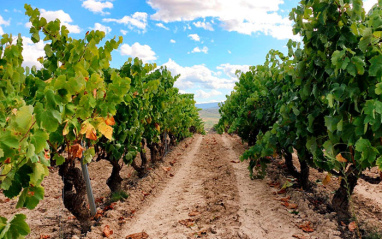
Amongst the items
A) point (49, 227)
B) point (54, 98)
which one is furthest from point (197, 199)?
point (54, 98)

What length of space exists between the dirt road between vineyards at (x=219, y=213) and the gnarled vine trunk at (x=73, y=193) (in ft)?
3.07

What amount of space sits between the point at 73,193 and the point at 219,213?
320cm

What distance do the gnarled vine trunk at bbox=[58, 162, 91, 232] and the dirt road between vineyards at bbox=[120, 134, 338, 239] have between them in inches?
36.9

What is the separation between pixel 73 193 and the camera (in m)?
4.92

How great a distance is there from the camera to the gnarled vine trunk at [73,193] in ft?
15.7

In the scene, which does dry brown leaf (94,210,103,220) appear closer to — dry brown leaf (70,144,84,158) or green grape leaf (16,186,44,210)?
dry brown leaf (70,144,84,158)

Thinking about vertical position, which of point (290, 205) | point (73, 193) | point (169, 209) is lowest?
point (169, 209)

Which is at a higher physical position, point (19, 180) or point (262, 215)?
point (19, 180)

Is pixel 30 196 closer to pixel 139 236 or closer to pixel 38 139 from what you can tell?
pixel 38 139

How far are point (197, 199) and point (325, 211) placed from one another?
10.4 feet

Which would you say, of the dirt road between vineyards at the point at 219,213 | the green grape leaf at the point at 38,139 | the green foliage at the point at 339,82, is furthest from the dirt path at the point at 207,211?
the green grape leaf at the point at 38,139

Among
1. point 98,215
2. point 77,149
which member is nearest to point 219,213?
point 98,215

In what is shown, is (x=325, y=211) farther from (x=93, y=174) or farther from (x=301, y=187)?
(x=93, y=174)

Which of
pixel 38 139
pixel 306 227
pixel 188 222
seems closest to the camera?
pixel 38 139
